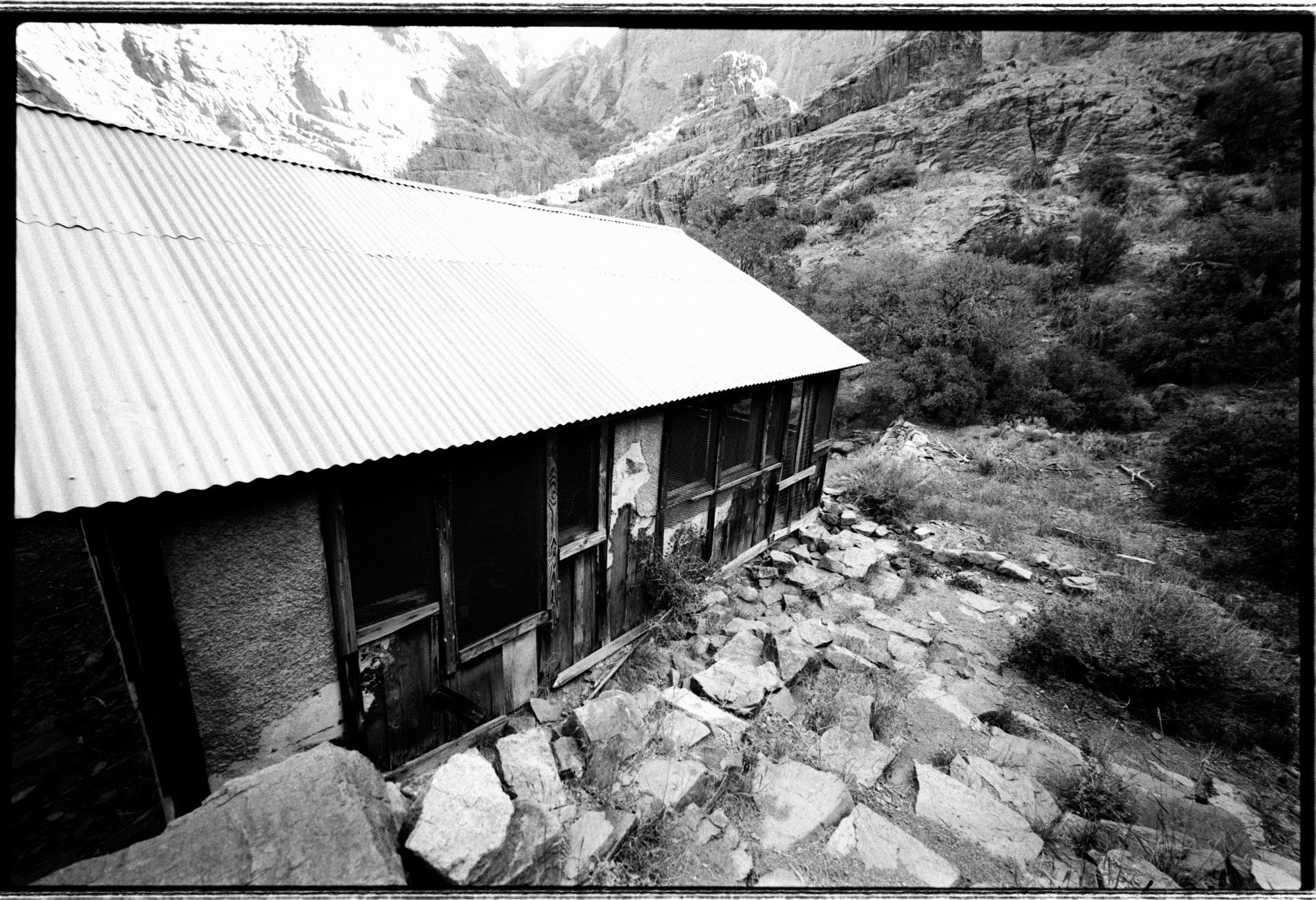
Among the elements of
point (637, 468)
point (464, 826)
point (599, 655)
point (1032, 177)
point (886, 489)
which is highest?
point (1032, 177)

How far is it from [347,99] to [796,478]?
79.8 metres

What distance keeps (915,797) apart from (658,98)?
94.5 metres

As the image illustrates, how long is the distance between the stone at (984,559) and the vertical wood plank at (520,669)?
→ 21.1 feet

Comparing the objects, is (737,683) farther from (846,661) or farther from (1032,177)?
(1032,177)

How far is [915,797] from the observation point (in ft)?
11.0

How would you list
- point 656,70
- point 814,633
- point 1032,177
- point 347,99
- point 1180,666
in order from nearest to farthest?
point 1180,666, point 814,633, point 1032,177, point 347,99, point 656,70

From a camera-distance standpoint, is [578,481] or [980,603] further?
[980,603]

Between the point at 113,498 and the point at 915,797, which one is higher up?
the point at 113,498

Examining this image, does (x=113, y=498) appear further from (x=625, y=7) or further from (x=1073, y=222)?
(x=1073, y=222)

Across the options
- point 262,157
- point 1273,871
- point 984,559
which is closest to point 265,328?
point 262,157

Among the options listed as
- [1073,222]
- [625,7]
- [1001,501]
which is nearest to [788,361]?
[625,7]

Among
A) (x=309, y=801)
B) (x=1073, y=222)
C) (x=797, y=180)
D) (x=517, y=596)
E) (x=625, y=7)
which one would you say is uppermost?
(x=797, y=180)

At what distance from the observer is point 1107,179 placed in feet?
74.6

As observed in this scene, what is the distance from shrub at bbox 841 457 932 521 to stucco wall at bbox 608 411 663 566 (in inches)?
206
